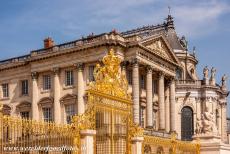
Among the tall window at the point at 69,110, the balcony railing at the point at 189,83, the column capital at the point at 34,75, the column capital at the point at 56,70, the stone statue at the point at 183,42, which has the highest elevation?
the stone statue at the point at 183,42

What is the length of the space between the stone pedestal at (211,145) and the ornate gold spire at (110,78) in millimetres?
6461

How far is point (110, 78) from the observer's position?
16203mm

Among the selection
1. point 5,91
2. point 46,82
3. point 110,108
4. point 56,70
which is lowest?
point 110,108

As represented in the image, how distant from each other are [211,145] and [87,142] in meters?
9.05

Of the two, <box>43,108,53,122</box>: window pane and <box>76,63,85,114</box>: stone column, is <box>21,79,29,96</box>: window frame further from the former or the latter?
<box>76,63,85,114</box>: stone column

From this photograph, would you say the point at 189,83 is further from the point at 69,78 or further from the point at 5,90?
the point at 5,90

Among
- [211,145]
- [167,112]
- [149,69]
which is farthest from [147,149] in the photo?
[167,112]

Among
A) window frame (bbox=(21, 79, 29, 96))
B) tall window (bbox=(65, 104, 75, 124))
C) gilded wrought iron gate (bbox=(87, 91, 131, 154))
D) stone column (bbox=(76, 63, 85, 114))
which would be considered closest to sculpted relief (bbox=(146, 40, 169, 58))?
stone column (bbox=(76, 63, 85, 114))

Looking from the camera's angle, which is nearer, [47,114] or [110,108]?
[110,108]

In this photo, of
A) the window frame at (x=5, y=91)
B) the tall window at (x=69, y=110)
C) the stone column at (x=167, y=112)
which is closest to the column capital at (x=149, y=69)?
the stone column at (x=167, y=112)

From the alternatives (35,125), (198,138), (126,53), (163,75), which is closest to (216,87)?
(163,75)

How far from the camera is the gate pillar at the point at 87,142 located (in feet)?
45.8

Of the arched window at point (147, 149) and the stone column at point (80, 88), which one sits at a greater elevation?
the stone column at point (80, 88)

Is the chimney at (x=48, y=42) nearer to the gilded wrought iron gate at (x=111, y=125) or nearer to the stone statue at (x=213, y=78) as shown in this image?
the stone statue at (x=213, y=78)
